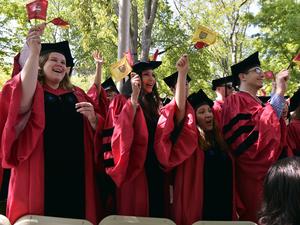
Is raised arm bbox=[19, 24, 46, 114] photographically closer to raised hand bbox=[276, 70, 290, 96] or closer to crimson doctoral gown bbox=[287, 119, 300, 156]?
raised hand bbox=[276, 70, 290, 96]

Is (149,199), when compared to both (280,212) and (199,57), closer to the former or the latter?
(280,212)

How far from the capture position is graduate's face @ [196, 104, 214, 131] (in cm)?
386

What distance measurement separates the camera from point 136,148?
3445mm

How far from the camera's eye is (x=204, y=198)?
366 cm

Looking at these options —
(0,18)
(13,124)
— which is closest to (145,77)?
(13,124)

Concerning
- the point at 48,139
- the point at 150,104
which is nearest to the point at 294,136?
the point at 150,104

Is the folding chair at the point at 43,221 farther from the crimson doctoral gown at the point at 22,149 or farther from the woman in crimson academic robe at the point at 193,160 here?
the woman in crimson academic robe at the point at 193,160

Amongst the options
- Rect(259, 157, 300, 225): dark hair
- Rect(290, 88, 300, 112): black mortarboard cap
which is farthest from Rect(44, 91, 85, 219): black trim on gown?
Rect(290, 88, 300, 112): black mortarboard cap

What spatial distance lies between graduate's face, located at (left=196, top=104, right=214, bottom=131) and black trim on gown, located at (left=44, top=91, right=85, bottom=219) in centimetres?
118

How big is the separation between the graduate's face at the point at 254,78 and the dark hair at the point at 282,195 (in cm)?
245

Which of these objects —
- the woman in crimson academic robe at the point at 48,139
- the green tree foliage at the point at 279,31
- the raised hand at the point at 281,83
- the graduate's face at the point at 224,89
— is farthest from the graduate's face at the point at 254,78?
the green tree foliage at the point at 279,31

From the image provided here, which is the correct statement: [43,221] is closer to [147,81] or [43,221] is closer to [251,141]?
[147,81]

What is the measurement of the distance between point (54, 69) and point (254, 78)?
1987mm

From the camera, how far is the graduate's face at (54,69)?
3314 mm
